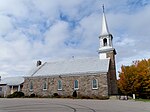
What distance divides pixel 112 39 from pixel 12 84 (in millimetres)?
23903

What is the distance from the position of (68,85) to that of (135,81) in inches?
496

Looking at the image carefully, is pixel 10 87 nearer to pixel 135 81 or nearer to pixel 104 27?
pixel 104 27

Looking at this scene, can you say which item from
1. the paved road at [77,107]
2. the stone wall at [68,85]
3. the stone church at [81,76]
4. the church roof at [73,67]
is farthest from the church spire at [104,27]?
the paved road at [77,107]

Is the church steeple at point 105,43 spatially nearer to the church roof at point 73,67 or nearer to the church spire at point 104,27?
the church spire at point 104,27

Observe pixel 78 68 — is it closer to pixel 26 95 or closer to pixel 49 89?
pixel 49 89

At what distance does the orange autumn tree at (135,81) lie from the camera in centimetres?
3738

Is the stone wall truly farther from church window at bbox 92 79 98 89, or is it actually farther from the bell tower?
the bell tower

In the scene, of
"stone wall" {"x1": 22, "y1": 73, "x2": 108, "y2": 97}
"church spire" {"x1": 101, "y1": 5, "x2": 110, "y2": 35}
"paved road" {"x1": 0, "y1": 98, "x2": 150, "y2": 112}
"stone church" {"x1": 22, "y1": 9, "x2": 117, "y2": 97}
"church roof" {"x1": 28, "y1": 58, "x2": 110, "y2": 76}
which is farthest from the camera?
"church spire" {"x1": 101, "y1": 5, "x2": 110, "y2": 35}

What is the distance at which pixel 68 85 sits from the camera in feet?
117

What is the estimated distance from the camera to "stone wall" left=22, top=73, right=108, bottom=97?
32812mm

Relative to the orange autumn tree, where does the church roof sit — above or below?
above

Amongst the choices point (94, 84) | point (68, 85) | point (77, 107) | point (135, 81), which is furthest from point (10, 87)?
point (77, 107)

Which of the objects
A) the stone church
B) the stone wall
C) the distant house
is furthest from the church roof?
the distant house

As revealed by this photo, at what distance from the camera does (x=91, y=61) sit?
3806 cm
